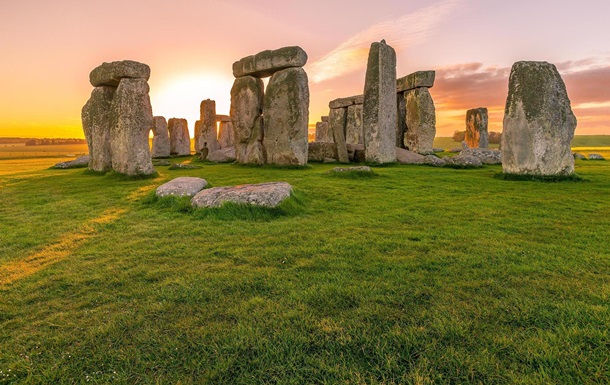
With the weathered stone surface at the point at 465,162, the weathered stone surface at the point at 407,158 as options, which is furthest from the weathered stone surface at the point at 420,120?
the weathered stone surface at the point at 465,162

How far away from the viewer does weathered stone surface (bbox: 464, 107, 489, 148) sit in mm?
22609

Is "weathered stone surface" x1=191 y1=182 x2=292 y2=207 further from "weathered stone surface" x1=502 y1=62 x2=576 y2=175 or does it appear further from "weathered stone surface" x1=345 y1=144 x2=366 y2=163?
"weathered stone surface" x1=345 y1=144 x2=366 y2=163

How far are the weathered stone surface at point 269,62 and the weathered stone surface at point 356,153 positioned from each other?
4.52 metres

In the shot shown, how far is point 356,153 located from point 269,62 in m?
5.48

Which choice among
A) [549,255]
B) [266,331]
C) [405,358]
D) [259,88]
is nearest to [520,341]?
[405,358]

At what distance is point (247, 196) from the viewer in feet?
18.1

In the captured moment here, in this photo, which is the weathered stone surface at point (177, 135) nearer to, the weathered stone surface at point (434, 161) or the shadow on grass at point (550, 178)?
the weathered stone surface at point (434, 161)

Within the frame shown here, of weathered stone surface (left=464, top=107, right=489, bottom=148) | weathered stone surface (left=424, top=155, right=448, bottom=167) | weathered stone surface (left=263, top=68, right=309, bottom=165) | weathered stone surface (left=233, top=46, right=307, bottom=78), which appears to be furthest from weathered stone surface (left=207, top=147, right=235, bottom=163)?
weathered stone surface (left=464, top=107, right=489, bottom=148)

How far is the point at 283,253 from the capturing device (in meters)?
3.68

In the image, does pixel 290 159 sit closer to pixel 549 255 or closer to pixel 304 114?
pixel 304 114

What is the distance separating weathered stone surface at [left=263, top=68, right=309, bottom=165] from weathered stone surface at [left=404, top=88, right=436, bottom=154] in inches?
323

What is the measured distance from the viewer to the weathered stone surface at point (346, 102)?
2232 centimetres

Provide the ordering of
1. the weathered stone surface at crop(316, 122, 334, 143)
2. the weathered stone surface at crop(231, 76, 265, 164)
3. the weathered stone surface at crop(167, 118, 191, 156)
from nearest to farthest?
the weathered stone surface at crop(231, 76, 265, 164), the weathered stone surface at crop(167, 118, 191, 156), the weathered stone surface at crop(316, 122, 334, 143)

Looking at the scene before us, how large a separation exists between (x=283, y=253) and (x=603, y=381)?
2704 mm
